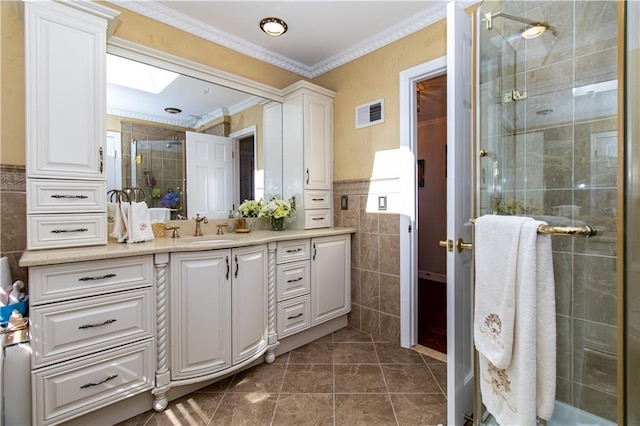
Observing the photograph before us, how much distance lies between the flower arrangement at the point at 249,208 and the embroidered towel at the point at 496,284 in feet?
6.37

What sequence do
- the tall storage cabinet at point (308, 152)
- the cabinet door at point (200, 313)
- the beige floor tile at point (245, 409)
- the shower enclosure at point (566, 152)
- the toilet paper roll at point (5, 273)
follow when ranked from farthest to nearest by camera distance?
1. the tall storage cabinet at point (308, 152)
2. the cabinet door at point (200, 313)
3. the beige floor tile at point (245, 409)
4. the toilet paper roll at point (5, 273)
5. the shower enclosure at point (566, 152)

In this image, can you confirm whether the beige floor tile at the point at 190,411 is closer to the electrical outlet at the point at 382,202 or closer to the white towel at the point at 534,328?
the white towel at the point at 534,328

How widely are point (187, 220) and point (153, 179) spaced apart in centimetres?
39

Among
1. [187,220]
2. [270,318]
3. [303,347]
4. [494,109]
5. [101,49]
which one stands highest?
[101,49]

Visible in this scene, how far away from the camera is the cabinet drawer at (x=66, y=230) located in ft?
4.99

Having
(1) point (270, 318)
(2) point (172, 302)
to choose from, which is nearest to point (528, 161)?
(1) point (270, 318)

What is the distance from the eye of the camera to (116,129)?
198 cm

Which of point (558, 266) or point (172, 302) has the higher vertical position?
point (558, 266)

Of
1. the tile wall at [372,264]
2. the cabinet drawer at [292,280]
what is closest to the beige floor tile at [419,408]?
the tile wall at [372,264]

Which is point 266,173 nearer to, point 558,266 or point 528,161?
point 528,161

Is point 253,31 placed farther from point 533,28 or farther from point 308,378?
point 308,378

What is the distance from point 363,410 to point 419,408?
32 cm

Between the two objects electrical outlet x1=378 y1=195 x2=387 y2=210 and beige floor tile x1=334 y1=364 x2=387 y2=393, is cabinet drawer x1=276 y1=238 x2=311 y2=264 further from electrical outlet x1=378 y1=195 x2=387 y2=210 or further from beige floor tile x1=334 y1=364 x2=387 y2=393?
beige floor tile x1=334 y1=364 x2=387 y2=393

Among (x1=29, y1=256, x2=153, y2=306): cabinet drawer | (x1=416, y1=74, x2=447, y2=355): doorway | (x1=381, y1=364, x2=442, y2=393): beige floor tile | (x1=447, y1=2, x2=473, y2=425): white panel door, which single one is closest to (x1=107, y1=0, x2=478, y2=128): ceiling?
(x1=447, y1=2, x2=473, y2=425): white panel door
